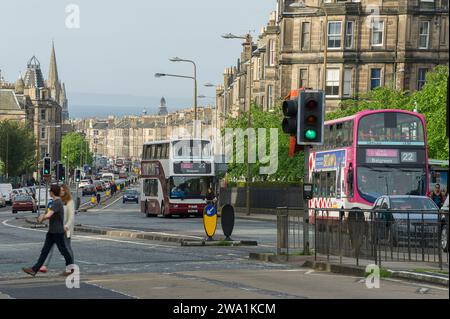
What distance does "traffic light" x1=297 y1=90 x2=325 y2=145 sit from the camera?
2370 cm

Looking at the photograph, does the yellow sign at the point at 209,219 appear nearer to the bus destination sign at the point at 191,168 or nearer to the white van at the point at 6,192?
the bus destination sign at the point at 191,168

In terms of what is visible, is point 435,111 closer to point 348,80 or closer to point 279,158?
point 279,158

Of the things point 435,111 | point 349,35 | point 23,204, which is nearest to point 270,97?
point 349,35

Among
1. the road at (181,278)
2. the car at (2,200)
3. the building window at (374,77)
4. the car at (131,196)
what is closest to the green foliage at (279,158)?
the building window at (374,77)

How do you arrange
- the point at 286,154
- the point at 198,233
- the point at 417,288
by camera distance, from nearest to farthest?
the point at 417,288 < the point at 198,233 < the point at 286,154

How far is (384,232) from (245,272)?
288cm

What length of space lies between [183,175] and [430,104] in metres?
14.8

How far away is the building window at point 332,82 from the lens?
84.4 m

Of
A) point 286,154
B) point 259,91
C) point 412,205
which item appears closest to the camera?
→ point 412,205

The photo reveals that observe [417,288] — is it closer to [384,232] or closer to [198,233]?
[384,232]

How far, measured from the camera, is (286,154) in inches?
3034

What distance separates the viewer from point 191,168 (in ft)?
205

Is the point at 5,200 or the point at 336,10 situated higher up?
the point at 336,10
